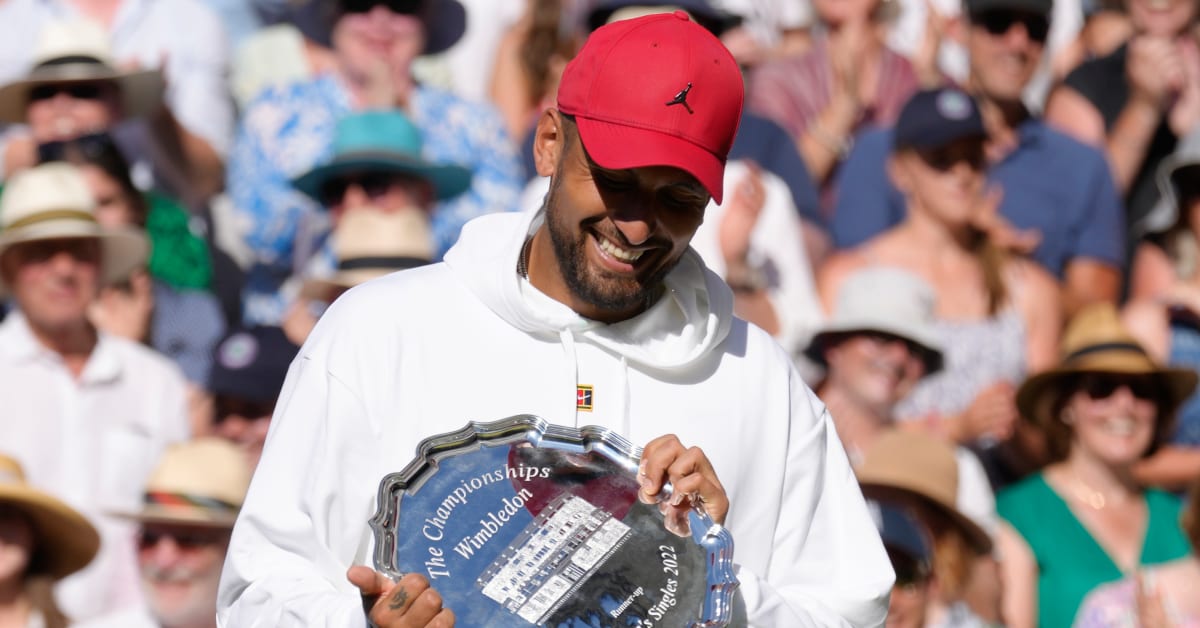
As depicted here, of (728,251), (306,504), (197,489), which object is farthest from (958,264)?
(306,504)

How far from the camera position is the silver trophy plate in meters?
3.28

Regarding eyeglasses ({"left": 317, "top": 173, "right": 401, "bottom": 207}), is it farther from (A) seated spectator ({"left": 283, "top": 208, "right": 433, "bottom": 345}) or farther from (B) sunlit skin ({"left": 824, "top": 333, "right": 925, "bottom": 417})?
(B) sunlit skin ({"left": 824, "top": 333, "right": 925, "bottom": 417})

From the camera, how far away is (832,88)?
851cm

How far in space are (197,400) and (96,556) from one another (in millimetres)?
752

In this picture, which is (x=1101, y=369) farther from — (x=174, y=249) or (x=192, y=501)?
(x=174, y=249)

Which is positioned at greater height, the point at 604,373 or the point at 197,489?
the point at 604,373

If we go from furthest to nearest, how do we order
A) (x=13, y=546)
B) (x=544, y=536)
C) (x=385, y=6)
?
(x=385, y=6) < (x=13, y=546) < (x=544, y=536)

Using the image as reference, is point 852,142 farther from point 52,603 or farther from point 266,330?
point 52,603

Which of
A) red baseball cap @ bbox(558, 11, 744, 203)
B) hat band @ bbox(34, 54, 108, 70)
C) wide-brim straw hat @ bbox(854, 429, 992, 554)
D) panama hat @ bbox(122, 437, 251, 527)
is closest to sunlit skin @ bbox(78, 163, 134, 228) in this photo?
hat band @ bbox(34, 54, 108, 70)

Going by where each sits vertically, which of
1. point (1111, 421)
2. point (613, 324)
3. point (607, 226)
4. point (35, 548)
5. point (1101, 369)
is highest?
point (607, 226)

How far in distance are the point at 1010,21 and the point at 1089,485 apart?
2272mm

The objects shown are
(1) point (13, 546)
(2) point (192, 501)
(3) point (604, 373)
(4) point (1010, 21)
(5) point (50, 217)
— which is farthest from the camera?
(4) point (1010, 21)

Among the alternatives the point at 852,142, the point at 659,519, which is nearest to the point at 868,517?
the point at 659,519

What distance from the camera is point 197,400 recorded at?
7.01 metres
